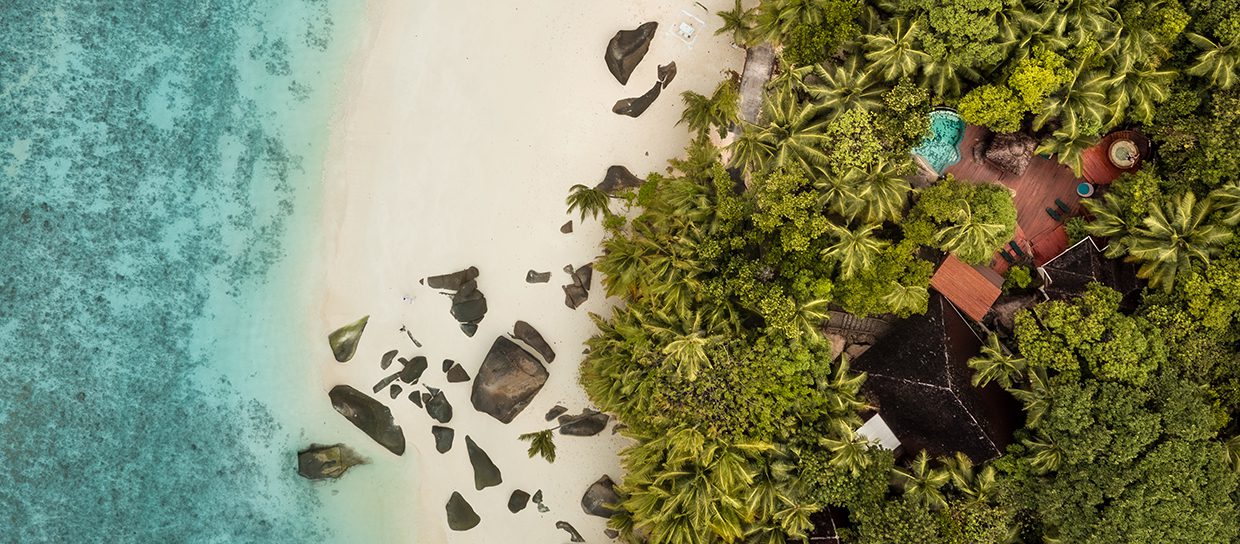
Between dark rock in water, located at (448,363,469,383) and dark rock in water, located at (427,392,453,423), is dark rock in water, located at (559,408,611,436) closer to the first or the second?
dark rock in water, located at (448,363,469,383)

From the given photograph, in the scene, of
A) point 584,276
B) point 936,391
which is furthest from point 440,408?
point 936,391

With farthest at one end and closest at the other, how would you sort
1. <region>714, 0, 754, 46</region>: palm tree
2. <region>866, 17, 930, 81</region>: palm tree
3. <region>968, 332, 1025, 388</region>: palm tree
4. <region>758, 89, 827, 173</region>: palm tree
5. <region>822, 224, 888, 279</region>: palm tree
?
<region>714, 0, 754, 46</region>: palm tree
<region>968, 332, 1025, 388</region>: palm tree
<region>758, 89, 827, 173</region>: palm tree
<region>822, 224, 888, 279</region>: palm tree
<region>866, 17, 930, 81</region>: palm tree

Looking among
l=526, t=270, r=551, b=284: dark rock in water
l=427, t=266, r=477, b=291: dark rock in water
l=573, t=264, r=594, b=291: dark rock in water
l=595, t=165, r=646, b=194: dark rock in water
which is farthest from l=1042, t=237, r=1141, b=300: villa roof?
l=427, t=266, r=477, b=291: dark rock in water

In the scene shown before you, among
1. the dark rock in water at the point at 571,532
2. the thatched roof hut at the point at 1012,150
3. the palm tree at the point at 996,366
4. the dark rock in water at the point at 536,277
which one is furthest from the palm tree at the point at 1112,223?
the dark rock in water at the point at 571,532

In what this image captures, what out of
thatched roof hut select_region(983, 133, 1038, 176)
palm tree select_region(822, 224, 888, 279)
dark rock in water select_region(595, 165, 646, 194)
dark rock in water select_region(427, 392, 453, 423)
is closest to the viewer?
palm tree select_region(822, 224, 888, 279)

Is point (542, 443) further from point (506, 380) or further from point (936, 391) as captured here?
point (936, 391)

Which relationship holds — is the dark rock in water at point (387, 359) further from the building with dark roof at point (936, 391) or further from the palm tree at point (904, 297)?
the palm tree at point (904, 297)
